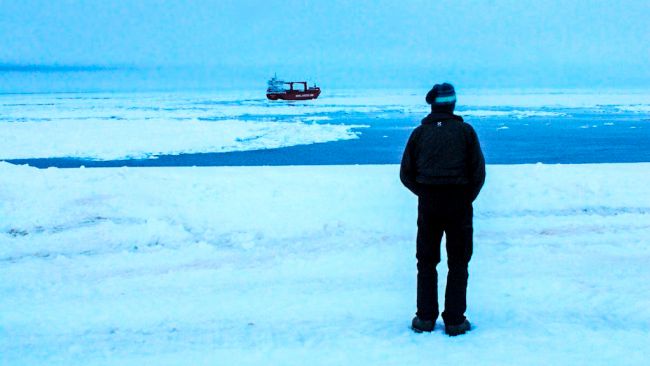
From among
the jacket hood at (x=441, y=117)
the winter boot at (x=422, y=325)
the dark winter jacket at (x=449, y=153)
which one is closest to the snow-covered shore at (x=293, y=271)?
the winter boot at (x=422, y=325)

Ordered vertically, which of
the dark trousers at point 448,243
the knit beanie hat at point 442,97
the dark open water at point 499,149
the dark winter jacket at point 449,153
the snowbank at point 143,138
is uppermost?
the knit beanie hat at point 442,97

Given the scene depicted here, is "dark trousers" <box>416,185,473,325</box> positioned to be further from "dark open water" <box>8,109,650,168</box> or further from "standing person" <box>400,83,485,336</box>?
"dark open water" <box>8,109,650,168</box>

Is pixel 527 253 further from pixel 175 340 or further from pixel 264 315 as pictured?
pixel 175 340

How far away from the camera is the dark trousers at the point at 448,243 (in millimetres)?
3291

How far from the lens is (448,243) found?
3.39 meters

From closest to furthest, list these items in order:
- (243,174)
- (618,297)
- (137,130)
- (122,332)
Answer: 1. (122,332)
2. (618,297)
3. (243,174)
4. (137,130)

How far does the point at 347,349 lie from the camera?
3.25 metres

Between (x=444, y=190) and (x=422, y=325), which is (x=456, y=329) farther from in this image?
(x=444, y=190)

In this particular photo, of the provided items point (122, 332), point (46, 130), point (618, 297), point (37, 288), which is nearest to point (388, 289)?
point (618, 297)

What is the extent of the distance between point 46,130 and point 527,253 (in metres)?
25.1

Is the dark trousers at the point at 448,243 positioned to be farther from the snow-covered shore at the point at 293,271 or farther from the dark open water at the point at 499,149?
the dark open water at the point at 499,149

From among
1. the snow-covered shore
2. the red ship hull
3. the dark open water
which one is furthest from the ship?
the snow-covered shore

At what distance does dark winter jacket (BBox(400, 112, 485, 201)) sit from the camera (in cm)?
322

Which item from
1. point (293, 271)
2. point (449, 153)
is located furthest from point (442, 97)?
point (293, 271)
